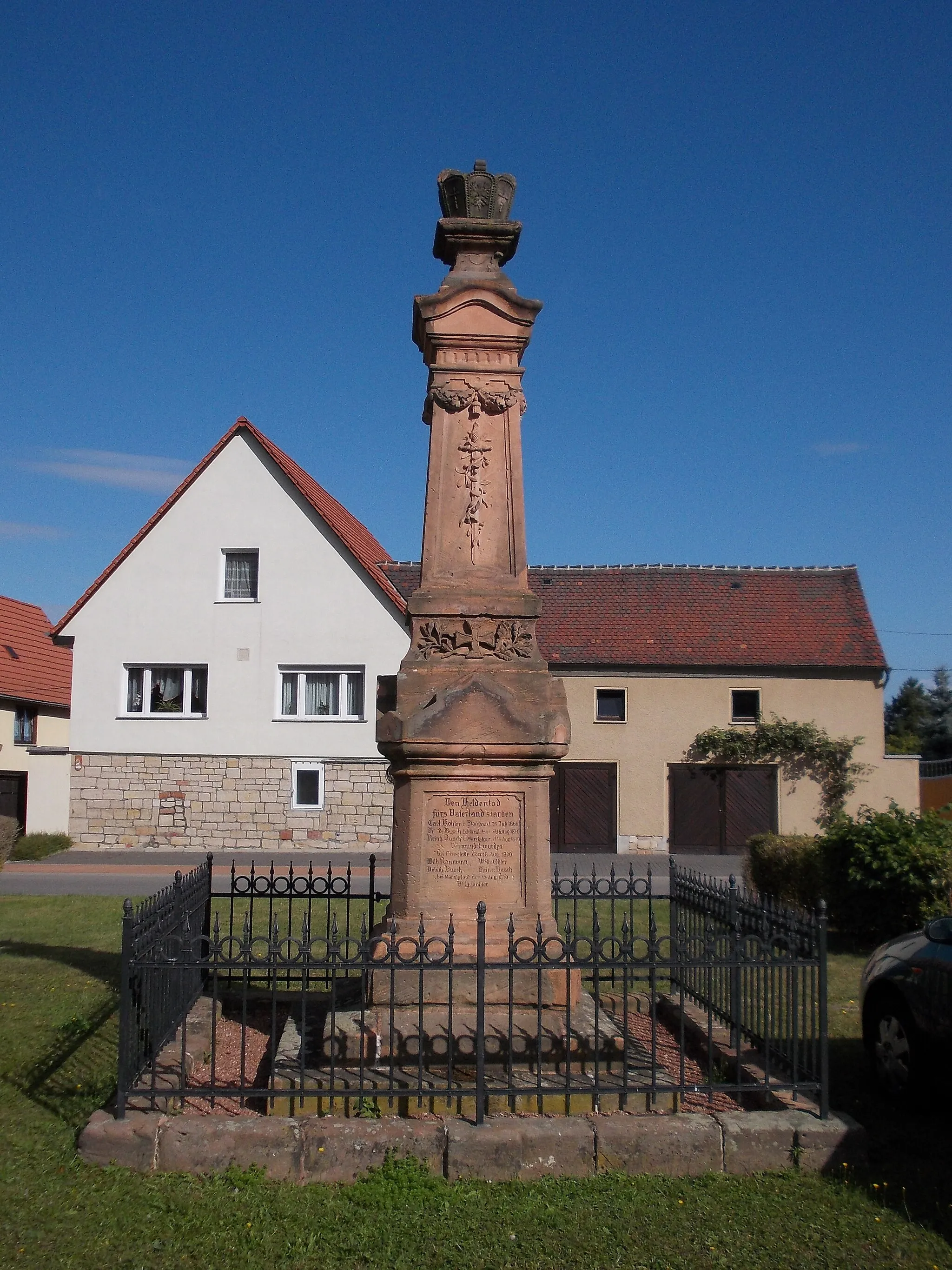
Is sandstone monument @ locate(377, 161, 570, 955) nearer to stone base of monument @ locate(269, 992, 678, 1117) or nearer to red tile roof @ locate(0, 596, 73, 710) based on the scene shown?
stone base of monument @ locate(269, 992, 678, 1117)

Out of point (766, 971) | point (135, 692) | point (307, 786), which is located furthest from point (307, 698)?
point (766, 971)

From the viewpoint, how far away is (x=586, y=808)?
2345cm

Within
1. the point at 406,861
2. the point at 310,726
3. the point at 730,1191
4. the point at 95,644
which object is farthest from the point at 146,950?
the point at 95,644

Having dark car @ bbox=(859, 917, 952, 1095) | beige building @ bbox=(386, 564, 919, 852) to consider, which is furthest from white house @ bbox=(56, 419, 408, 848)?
dark car @ bbox=(859, 917, 952, 1095)

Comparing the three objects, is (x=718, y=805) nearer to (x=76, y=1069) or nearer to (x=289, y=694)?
(x=289, y=694)

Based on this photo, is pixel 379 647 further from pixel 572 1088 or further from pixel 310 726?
pixel 572 1088

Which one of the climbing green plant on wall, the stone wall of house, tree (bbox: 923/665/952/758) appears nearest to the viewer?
the stone wall of house

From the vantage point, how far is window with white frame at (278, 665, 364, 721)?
22062mm

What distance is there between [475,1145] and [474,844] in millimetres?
1777

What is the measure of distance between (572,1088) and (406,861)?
1.63 meters

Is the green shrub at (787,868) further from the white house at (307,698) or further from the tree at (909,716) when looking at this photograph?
the tree at (909,716)

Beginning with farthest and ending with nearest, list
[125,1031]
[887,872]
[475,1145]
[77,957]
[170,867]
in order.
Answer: [170,867] → [887,872] → [77,957] → [125,1031] → [475,1145]

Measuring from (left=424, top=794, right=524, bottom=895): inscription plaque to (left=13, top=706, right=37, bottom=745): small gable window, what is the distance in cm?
2311

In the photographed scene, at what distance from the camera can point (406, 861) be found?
20.0 ft
